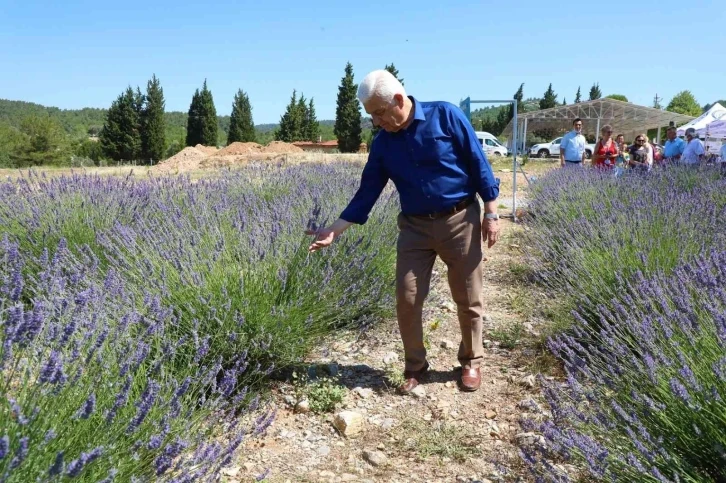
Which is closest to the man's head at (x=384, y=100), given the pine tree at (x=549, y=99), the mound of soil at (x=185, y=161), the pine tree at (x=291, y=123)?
the mound of soil at (x=185, y=161)

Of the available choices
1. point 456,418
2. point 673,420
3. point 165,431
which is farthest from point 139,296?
point 673,420

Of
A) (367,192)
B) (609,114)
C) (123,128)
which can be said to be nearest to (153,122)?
(123,128)

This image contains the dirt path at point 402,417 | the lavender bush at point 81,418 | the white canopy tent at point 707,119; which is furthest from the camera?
the white canopy tent at point 707,119

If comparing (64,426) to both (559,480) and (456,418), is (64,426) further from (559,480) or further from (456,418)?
(456,418)

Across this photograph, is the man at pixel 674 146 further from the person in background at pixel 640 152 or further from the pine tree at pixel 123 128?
the pine tree at pixel 123 128

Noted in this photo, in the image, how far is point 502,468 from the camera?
6.33 feet

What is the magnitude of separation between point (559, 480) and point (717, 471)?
17.8 inches

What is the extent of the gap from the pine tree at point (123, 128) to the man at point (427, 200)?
5224 cm

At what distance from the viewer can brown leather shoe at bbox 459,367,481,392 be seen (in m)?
2.92

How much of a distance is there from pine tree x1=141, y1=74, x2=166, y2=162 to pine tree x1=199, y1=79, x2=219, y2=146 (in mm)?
3751

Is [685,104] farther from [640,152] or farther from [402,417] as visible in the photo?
[402,417]

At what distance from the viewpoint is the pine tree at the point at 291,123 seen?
52.4 m

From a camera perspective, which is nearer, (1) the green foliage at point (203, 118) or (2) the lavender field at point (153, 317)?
(2) the lavender field at point (153, 317)

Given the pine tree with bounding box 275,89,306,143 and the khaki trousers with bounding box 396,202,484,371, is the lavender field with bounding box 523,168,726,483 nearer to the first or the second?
the khaki trousers with bounding box 396,202,484,371
